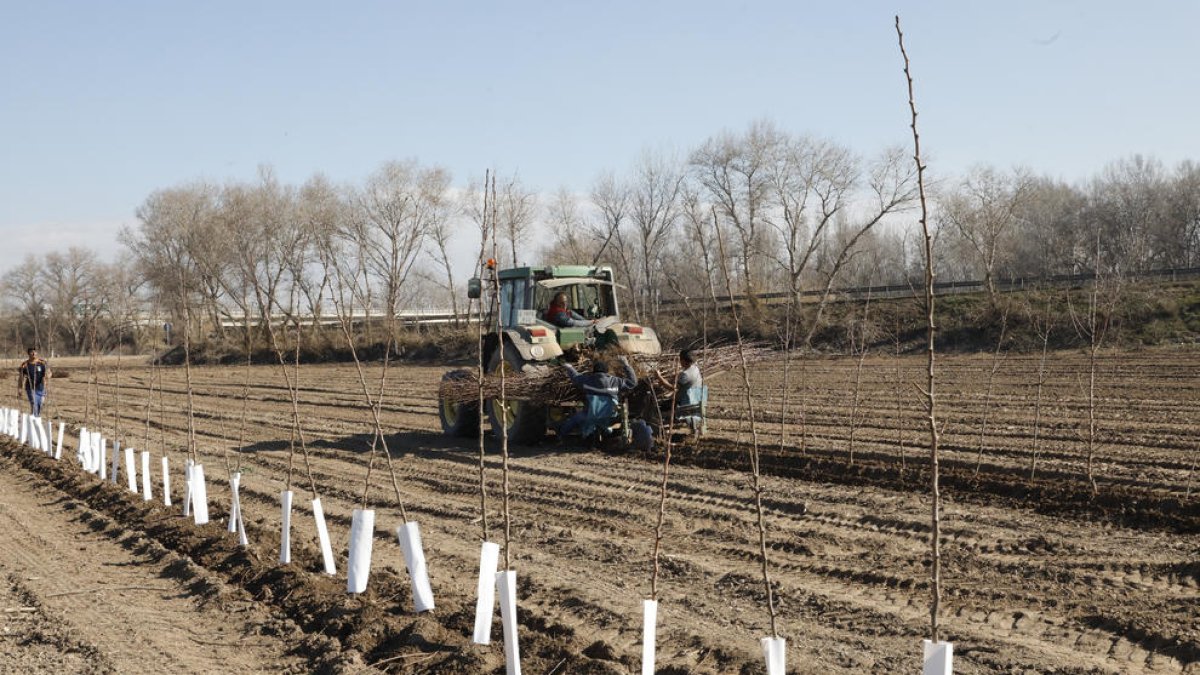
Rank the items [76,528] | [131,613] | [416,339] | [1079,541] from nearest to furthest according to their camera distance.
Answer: [131,613]
[1079,541]
[76,528]
[416,339]

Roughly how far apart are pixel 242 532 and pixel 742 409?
9.18 m

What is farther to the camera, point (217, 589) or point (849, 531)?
point (849, 531)

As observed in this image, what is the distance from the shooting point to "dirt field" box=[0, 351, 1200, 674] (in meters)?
5.03

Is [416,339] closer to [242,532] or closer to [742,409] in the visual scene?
[742,409]

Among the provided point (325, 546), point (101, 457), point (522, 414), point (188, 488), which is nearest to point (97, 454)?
point (101, 457)

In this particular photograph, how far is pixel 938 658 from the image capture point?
3242 millimetres

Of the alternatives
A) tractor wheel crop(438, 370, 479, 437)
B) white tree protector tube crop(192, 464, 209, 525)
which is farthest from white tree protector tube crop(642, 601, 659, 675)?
tractor wheel crop(438, 370, 479, 437)

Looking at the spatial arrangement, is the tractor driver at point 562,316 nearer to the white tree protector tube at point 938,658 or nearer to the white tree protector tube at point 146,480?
the white tree protector tube at point 146,480

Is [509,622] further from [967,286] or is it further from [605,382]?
[967,286]

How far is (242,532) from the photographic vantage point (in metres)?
7.35

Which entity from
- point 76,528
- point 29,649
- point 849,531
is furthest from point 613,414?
Result: point 29,649

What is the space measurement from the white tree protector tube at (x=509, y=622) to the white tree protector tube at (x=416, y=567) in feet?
2.97

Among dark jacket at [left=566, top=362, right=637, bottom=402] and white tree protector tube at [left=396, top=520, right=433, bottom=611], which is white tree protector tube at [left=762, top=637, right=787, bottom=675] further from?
dark jacket at [left=566, top=362, right=637, bottom=402]

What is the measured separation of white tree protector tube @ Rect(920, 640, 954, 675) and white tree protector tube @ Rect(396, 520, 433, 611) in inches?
118
